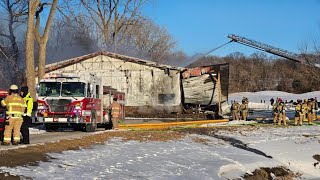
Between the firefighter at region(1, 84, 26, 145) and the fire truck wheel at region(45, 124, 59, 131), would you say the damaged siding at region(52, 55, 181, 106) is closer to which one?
the fire truck wheel at region(45, 124, 59, 131)

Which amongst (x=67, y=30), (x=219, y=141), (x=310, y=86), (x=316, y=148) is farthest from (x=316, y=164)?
(x=310, y=86)

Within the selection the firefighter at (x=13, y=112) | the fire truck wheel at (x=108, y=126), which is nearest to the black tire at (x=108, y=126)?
the fire truck wheel at (x=108, y=126)

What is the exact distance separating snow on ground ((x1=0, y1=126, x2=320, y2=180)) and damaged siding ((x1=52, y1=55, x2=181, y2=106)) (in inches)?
774

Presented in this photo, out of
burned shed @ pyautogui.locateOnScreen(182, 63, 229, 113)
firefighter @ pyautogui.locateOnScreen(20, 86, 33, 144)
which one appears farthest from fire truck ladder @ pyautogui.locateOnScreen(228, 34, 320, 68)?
firefighter @ pyautogui.locateOnScreen(20, 86, 33, 144)

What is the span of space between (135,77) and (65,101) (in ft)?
73.6

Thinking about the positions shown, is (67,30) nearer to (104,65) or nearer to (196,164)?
(104,65)

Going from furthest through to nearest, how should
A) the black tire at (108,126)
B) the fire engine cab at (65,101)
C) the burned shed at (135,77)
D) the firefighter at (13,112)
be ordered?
the burned shed at (135,77)
the black tire at (108,126)
the fire engine cab at (65,101)
the firefighter at (13,112)

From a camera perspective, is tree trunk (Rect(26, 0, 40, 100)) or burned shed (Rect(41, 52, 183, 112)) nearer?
tree trunk (Rect(26, 0, 40, 100))

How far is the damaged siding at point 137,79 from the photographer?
41.1 metres

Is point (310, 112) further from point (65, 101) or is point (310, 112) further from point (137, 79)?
point (137, 79)

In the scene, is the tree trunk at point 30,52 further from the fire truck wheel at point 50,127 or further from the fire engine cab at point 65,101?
the fire engine cab at point 65,101

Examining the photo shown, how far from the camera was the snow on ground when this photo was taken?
9.93 metres

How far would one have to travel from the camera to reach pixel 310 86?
106 m

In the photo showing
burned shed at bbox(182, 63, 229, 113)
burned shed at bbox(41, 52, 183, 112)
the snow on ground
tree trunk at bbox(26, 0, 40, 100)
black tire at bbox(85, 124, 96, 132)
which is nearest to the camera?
the snow on ground
